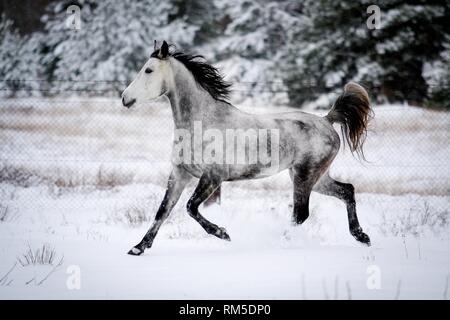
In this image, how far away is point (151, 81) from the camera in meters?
5.07

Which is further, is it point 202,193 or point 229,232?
point 229,232

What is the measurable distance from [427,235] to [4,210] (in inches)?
223

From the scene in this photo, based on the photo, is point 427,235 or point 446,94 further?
point 446,94

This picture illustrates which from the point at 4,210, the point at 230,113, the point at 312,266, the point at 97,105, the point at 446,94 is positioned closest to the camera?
the point at 312,266

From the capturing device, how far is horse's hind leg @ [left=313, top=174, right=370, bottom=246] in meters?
5.66

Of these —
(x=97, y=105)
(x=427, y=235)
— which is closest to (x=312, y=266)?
(x=427, y=235)

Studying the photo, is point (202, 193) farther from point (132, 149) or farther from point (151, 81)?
point (132, 149)

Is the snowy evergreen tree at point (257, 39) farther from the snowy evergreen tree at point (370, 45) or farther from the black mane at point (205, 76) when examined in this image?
the black mane at point (205, 76)

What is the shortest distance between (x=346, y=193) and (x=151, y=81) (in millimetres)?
2528

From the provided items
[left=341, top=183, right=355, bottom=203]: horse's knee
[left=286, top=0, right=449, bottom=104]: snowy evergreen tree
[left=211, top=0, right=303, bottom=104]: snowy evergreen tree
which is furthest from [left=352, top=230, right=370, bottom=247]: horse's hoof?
[left=211, top=0, right=303, bottom=104]: snowy evergreen tree

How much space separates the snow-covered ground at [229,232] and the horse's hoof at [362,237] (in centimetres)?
11

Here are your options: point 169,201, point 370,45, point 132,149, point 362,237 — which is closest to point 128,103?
point 169,201
